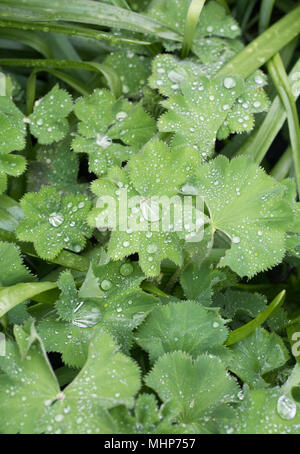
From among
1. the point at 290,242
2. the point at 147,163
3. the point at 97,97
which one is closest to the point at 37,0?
the point at 97,97

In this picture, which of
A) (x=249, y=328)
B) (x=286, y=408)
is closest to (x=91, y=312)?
(x=249, y=328)

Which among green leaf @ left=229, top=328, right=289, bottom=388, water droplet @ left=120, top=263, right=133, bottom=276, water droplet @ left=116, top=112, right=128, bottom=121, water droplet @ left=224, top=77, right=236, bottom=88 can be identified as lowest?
green leaf @ left=229, top=328, right=289, bottom=388

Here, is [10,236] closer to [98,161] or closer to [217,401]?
[98,161]

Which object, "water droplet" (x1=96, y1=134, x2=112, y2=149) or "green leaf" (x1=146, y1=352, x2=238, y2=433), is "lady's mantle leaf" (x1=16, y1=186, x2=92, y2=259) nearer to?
"water droplet" (x1=96, y1=134, x2=112, y2=149)

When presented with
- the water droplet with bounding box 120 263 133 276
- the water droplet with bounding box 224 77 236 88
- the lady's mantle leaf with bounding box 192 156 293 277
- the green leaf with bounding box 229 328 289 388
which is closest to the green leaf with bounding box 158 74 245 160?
the water droplet with bounding box 224 77 236 88

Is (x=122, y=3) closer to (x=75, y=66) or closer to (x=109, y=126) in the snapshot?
(x=75, y=66)

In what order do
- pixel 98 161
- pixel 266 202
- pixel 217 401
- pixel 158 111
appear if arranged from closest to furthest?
pixel 217 401, pixel 266 202, pixel 98 161, pixel 158 111
